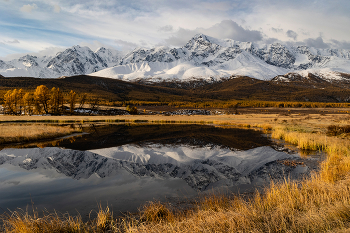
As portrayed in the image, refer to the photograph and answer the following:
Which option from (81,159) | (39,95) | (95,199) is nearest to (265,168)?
(95,199)

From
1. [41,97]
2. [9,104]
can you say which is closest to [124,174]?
[41,97]

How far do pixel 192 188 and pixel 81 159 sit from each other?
12.1m

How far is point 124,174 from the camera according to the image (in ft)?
52.7

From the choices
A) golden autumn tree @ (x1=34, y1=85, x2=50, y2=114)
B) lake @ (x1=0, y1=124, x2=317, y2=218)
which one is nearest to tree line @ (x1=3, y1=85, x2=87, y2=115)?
golden autumn tree @ (x1=34, y1=85, x2=50, y2=114)

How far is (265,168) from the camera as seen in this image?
17.5 m

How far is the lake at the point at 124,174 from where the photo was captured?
11273 mm

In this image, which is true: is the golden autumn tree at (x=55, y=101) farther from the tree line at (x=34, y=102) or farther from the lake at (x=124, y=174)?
the lake at (x=124, y=174)

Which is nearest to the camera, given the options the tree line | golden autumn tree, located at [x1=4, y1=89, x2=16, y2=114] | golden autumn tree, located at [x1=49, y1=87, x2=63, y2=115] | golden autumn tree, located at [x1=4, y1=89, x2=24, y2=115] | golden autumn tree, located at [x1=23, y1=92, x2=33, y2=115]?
golden autumn tree, located at [x1=4, y1=89, x2=16, y2=114]

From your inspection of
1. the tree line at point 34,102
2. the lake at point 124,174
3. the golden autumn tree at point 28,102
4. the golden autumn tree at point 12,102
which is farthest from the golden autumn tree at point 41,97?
the lake at point 124,174

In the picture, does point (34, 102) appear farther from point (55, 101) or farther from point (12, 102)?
point (55, 101)

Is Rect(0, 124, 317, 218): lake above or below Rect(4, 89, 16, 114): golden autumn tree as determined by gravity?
below

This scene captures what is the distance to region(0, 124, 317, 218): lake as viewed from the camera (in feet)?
37.0

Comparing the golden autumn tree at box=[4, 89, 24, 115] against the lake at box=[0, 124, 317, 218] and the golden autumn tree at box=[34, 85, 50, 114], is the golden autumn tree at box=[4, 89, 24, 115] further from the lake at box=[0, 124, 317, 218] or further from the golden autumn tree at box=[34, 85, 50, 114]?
the lake at box=[0, 124, 317, 218]

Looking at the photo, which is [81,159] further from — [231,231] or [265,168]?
[231,231]
